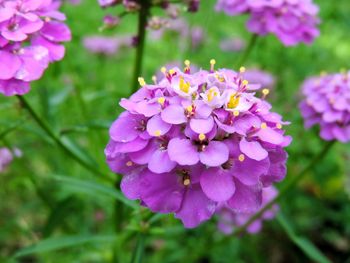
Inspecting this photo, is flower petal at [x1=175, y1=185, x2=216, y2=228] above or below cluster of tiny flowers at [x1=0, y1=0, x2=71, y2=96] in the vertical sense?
below

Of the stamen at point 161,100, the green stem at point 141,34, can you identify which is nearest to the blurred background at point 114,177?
the green stem at point 141,34

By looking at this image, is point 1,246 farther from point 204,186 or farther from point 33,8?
point 204,186

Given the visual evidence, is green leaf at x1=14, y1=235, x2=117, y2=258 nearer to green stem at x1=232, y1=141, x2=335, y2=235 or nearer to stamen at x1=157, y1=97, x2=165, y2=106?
green stem at x1=232, y1=141, x2=335, y2=235

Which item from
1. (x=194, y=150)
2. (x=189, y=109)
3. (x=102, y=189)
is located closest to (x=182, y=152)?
(x=194, y=150)

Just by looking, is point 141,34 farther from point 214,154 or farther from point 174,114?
point 214,154

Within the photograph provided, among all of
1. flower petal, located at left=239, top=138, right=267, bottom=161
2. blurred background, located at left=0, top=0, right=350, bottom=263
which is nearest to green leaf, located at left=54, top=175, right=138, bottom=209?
blurred background, located at left=0, top=0, right=350, bottom=263

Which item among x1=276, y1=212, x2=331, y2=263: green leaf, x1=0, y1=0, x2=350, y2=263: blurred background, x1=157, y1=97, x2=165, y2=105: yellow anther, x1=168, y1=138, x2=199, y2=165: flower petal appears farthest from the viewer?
x1=0, y1=0, x2=350, y2=263: blurred background
